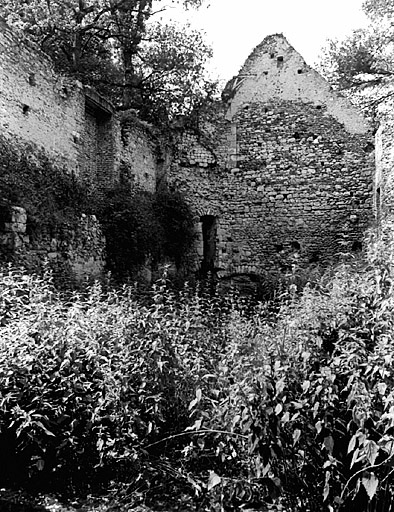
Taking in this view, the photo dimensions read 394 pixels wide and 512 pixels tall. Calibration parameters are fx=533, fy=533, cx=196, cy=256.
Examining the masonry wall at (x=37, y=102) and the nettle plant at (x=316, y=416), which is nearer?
the nettle plant at (x=316, y=416)

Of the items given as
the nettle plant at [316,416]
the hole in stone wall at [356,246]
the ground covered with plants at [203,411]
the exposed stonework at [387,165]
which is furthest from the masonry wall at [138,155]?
the nettle plant at [316,416]

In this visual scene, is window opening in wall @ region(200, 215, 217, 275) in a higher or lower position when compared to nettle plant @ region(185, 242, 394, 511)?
higher

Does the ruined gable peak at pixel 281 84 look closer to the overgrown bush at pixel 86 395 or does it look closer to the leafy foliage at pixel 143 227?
the leafy foliage at pixel 143 227

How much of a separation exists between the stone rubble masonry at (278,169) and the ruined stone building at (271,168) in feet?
0.09

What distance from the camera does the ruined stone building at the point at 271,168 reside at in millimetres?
14641

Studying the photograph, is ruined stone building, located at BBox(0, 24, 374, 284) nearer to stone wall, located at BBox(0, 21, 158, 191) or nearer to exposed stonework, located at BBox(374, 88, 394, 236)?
stone wall, located at BBox(0, 21, 158, 191)

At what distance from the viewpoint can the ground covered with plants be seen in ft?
10.7

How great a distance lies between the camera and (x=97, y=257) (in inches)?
401

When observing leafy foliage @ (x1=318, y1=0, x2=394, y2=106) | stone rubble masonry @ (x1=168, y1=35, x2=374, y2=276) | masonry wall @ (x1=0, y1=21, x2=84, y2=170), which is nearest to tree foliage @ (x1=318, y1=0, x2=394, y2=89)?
leafy foliage @ (x1=318, y1=0, x2=394, y2=106)

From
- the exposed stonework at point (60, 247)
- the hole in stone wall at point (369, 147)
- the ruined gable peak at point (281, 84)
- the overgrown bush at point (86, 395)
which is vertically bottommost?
the overgrown bush at point (86, 395)

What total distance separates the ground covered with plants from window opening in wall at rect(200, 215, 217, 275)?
10.2m

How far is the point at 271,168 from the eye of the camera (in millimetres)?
15203

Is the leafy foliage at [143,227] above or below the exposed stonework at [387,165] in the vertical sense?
below

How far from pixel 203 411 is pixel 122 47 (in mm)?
16232
